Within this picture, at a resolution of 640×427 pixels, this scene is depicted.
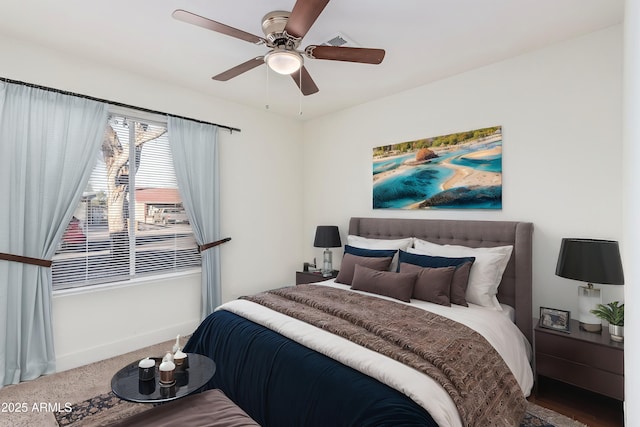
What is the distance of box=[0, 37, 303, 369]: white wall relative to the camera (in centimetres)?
292

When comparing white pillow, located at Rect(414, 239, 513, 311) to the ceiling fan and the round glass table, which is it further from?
the round glass table

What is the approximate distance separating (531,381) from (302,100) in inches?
140

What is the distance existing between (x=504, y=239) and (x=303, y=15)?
7.99ft

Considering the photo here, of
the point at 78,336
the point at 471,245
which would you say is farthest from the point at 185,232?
the point at 471,245

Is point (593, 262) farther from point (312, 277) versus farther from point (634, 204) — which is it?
point (312, 277)

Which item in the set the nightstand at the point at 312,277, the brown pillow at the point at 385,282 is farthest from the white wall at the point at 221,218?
the brown pillow at the point at 385,282

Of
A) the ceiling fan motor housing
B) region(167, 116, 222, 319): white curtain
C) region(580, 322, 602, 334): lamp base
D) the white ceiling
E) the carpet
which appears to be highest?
the white ceiling

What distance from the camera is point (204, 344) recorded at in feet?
8.12

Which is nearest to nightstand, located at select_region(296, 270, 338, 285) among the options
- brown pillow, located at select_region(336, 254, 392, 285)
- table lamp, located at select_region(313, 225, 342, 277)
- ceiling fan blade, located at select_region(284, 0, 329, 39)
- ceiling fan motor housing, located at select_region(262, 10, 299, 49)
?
table lamp, located at select_region(313, 225, 342, 277)

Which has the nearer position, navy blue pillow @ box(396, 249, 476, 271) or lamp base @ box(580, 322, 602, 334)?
lamp base @ box(580, 322, 602, 334)

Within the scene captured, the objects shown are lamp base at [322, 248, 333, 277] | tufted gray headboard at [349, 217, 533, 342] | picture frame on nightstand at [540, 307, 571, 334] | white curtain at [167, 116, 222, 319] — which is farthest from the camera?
lamp base at [322, 248, 333, 277]

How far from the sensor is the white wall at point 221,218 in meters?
2.92

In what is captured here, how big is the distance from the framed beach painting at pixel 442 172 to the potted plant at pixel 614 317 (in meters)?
1.11

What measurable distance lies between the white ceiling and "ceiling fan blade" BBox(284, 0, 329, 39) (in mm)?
408
